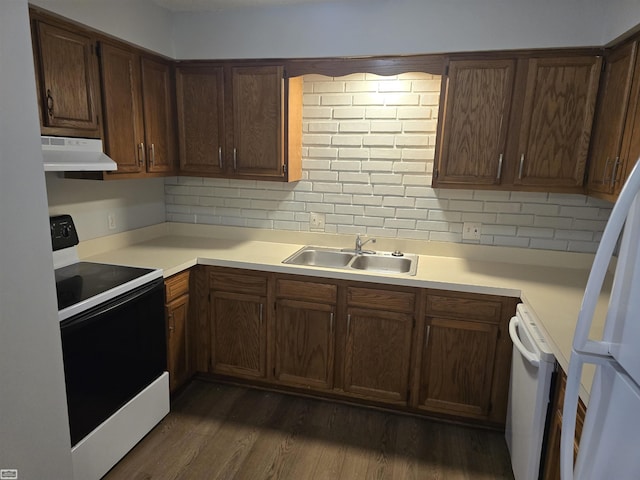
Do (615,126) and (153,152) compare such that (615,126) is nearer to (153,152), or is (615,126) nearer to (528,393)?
(528,393)

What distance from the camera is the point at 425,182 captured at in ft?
8.68

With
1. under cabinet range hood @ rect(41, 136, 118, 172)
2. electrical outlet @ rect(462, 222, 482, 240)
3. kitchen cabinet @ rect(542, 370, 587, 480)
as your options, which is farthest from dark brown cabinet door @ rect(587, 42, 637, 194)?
under cabinet range hood @ rect(41, 136, 118, 172)

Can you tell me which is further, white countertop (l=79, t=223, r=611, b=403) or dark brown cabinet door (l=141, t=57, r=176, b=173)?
dark brown cabinet door (l=141, t=57, r=176, b=173)

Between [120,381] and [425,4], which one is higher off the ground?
[425,4]

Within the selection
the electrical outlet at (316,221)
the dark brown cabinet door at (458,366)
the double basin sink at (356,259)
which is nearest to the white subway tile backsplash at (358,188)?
the electrical outlet at (316,221)

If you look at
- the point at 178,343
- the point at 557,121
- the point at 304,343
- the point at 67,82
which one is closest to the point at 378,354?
the point at 304,343

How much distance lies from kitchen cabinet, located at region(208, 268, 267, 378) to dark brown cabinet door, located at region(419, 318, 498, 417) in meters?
0.98

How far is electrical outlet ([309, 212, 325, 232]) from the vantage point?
2.88 meters

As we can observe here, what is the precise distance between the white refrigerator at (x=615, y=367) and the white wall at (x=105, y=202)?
243 centimetres

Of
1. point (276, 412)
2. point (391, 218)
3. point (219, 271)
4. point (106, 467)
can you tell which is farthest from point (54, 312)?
point (391, 218)

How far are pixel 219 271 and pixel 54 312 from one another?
50.2 inches

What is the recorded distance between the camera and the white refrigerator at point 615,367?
81cm

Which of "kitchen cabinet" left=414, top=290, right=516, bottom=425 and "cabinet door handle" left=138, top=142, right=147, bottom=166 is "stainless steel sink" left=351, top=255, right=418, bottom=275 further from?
"cabinet door handle" left=138, top=142, right=147, bottom=166

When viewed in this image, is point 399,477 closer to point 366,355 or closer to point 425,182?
point 366,355
